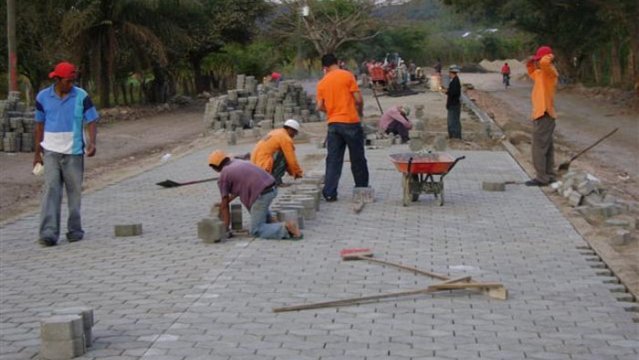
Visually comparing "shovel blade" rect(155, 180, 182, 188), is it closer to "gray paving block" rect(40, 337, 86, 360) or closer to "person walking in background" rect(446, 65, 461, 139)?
"person walking in background" rect(446, 65, 461, 139)

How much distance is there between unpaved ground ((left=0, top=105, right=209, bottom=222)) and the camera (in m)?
16.5

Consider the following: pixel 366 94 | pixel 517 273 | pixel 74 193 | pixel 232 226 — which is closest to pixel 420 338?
pixel 517 273

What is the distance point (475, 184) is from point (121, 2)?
26687 millimetres

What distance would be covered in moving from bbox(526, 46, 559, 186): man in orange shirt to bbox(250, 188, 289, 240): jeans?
501 centimetres

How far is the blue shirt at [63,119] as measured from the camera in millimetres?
9516

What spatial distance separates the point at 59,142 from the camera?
Answer: 9.52 m

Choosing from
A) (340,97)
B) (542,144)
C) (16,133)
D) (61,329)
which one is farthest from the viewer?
(16,133)

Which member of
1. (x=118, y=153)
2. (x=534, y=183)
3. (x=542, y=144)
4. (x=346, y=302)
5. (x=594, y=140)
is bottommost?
(x=594, y=140)

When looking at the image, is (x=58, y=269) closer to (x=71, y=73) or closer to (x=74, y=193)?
(x=74, y=193)

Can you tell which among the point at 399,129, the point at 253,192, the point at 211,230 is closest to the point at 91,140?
the point at 211,230

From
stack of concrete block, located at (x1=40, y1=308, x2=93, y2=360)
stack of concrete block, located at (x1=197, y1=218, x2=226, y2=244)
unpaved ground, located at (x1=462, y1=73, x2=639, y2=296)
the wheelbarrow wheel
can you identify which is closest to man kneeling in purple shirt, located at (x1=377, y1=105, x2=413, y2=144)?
unpaved ground, located at (x1=462, y1=73, x2=639, y2=296)

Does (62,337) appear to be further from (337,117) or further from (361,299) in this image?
(337,117)

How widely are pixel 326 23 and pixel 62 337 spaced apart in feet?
149

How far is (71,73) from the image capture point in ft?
30.8
